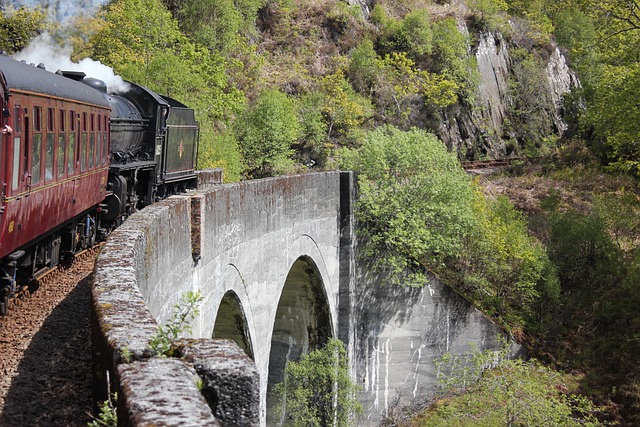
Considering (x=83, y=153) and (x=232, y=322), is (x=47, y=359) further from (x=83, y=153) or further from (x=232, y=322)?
(x=232, y=322)

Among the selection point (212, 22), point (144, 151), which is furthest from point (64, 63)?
point (212, 22)

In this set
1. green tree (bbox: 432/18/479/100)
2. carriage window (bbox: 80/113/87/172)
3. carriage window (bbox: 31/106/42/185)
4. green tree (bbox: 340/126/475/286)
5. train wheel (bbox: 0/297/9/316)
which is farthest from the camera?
green tree (bbox: 432/18/479/100)

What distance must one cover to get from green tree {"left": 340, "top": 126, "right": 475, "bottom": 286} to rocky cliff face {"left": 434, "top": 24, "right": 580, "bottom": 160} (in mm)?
20313

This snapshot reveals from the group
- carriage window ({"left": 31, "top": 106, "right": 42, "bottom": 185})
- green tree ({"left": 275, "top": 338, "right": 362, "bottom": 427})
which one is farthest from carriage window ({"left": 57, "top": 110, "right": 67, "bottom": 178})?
green tree ({"left": 275, "top": 338, "right": 362, "bottom": 427})

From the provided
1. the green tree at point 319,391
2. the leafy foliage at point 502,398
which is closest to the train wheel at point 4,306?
the green tree at point 319,391

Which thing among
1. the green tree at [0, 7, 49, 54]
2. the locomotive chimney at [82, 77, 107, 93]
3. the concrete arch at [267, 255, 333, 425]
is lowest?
the concrete arch at [267, 255, 333, 425]

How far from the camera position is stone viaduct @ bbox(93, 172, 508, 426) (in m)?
3.42

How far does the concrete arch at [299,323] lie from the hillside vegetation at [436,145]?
2822mm

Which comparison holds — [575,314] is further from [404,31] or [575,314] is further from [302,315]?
[404,31]

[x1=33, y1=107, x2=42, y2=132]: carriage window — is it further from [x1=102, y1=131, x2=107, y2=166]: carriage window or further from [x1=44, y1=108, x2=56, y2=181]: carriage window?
[x1=102, y1=131, x2=107, y2=166]: carriage window

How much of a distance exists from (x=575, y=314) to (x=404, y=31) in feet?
79.6

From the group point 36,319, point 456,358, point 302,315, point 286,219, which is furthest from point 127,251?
point 456,358

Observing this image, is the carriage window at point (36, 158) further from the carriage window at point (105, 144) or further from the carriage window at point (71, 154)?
the carriage window at point (105, 144)

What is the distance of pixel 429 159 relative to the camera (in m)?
25.2
